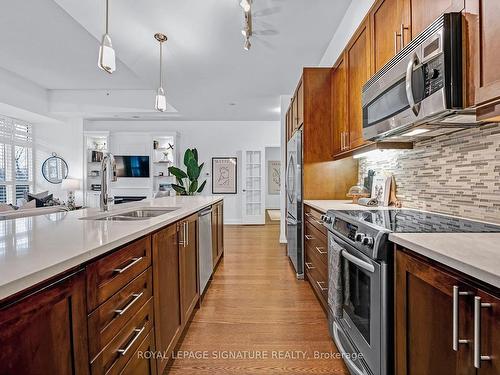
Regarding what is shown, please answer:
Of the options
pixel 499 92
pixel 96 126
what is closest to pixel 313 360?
pixel 499 92

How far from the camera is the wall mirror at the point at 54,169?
23.3ft

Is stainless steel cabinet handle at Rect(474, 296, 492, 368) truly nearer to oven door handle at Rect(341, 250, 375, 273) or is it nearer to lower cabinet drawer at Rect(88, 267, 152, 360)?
oven door handle at Rect(341, 250, 375, 273)

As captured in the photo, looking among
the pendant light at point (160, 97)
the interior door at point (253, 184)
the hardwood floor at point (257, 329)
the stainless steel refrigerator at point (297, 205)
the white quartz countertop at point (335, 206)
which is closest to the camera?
the hardwood floor at point (257, 329)

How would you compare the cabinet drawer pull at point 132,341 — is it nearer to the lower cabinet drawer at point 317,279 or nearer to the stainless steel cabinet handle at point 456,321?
the stainless steel cabinet handle at point 456,321

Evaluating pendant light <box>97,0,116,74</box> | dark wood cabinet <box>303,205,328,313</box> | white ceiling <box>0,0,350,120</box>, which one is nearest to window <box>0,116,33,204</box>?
white ceiling <box>0,0,350,120</box>

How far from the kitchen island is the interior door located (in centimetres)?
575

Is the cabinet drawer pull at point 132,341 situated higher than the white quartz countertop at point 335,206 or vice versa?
the white quartz countertop at point 335,206

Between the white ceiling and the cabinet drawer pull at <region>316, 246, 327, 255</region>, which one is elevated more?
the white ceiling

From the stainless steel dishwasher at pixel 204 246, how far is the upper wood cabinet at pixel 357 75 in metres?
1.50

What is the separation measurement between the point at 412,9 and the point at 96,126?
7.89 meters

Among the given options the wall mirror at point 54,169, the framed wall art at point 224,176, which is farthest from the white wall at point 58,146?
the framed wall art at point 224,176

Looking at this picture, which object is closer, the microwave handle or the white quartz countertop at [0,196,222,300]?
the white quartz countertop at [0,196,222,300]

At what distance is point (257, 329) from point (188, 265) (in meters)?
0.72

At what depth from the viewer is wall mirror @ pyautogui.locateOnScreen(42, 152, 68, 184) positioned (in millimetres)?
7105
